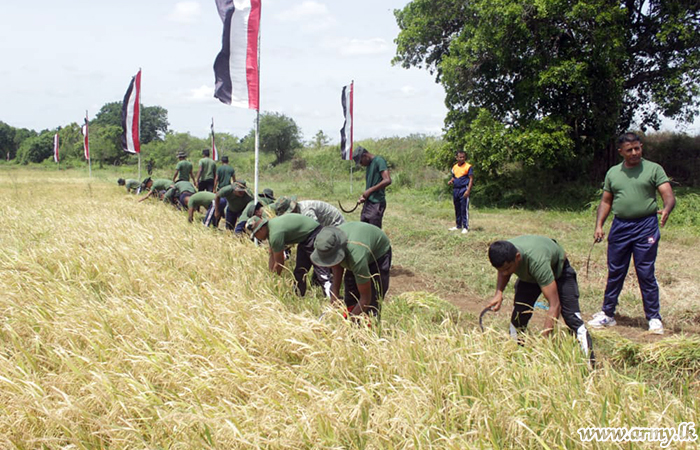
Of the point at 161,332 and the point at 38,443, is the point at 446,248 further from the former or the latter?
the point at 38,443

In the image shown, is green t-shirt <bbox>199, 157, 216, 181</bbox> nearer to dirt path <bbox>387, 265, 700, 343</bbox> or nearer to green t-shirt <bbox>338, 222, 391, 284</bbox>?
dirt path <bbox>387, 265, 700, 343</bbox>

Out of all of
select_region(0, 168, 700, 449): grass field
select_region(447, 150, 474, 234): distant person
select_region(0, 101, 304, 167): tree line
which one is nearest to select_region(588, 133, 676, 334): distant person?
select_region(0, 168, 700, 449): grass field

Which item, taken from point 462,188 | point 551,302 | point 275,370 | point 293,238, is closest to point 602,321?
Result: point 551,302

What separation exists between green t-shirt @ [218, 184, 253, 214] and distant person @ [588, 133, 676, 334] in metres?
4.76

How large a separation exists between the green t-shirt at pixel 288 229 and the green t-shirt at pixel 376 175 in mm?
1448

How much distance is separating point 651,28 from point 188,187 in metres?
10.8

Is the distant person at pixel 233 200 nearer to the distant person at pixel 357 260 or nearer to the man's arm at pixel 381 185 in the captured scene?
the man's arm at pixel 381 185

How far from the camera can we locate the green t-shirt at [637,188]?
13.5 feet

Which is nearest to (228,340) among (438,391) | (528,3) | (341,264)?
(341,264)

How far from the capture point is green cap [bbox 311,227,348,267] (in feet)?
11.0

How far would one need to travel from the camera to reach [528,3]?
11062mm

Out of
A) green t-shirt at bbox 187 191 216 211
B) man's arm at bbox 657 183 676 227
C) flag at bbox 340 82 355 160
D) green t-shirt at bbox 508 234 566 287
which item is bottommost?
green t-shirt at bbox 508 234 566 287

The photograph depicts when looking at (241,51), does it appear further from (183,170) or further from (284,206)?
(183,170)

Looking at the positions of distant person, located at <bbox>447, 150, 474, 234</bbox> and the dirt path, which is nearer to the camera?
the dirt path
